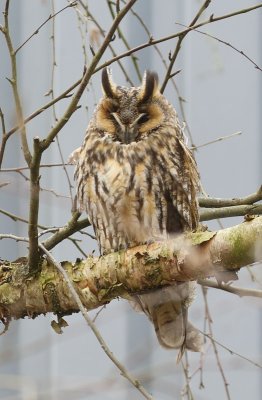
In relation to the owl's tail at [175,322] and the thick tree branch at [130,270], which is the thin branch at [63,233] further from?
the owl's tail at [175,322]

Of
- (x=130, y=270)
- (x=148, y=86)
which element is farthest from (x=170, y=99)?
(x=130, y=270)

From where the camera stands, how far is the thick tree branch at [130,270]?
1.55 m

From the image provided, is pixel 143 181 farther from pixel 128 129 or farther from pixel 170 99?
pixel 170 99

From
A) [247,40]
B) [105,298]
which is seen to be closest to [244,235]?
[105,298]

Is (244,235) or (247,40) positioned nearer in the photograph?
(244,235)

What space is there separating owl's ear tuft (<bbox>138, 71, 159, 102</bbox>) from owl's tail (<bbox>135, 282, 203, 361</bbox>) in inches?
20.6

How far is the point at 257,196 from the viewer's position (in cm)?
188

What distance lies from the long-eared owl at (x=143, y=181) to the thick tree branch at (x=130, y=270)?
0.23 m

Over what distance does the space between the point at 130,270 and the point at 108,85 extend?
2.25 feet

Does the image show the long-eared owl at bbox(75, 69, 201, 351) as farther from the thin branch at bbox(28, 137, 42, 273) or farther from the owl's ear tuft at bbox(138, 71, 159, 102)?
the thin branch at bbox(28, 137, 42, 273)

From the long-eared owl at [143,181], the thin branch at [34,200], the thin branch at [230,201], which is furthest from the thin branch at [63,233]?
the thin branch at [230,201]

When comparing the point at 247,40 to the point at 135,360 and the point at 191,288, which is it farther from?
the point at 135,360

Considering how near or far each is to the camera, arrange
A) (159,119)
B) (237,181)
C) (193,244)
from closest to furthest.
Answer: (193,244) < (159,119) < (237,181)

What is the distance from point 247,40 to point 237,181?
0.54 metres
